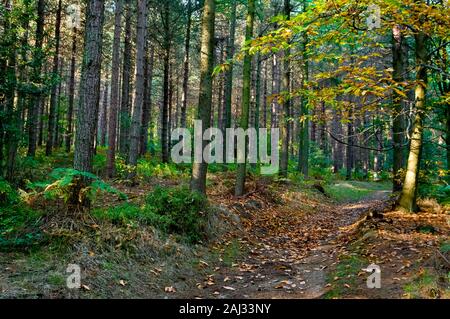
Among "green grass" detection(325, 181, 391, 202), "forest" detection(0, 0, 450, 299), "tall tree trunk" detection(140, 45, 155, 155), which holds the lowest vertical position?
"green grass" detection(325, 181, 391, 202)

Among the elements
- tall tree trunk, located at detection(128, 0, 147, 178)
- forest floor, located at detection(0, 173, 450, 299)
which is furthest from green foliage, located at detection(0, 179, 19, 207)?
tall tree trunk, located at detection(128, 0, 147, 178)

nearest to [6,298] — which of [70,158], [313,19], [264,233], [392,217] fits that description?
[313,19]

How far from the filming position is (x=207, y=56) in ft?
29.5

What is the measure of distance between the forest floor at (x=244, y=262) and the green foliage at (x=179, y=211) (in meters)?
0.37

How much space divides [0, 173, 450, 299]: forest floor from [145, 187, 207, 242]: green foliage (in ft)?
1.20

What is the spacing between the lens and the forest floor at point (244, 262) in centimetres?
465

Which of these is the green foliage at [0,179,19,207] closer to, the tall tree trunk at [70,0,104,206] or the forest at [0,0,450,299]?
the forest at [0,0,450,299]

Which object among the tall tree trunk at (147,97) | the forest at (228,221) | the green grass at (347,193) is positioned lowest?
the green grass at (347,193)

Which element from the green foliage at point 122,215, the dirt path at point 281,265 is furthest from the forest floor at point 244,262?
the green foliage at point 122,215

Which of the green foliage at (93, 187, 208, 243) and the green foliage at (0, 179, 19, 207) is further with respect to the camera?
the green foliage at (0, 179, 19, 207)

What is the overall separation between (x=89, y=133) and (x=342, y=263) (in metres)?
5.17

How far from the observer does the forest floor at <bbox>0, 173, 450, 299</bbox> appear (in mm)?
4648

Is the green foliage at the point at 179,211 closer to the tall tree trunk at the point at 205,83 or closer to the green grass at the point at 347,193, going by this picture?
the tall tree trunk at the point at 205,83

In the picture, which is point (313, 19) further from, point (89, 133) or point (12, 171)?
point (12, 171)
